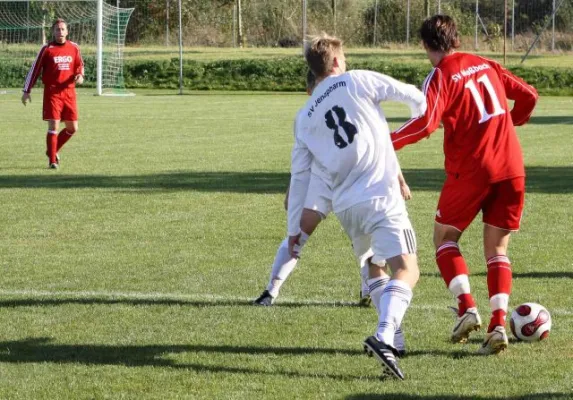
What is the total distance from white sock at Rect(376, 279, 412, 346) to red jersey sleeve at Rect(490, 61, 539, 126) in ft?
4.68

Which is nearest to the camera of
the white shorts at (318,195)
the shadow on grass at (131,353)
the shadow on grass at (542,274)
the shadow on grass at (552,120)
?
the shadow on grass at (131,353)

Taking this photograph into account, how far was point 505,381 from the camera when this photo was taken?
5.59 meters

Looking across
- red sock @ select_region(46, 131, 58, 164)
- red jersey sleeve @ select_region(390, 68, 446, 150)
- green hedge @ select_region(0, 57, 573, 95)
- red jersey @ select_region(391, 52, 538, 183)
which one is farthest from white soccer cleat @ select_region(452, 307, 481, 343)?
green hedge @ select_region(0, 57, 573, 95)

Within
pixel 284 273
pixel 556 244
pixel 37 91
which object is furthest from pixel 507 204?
pixel 37 91

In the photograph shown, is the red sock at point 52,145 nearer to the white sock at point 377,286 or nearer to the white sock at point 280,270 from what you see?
the white sock at point 280,270

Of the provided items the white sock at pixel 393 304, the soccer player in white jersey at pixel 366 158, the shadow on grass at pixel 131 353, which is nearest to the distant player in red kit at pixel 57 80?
the shadow on grass at pixel 131 353

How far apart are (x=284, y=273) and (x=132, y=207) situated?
519 cm

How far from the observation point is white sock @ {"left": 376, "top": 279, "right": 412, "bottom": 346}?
566 cm

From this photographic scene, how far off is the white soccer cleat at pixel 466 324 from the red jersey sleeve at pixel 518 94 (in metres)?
1.18

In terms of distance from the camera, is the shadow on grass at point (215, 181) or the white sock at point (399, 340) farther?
the shadow on grass at point (215, 181)

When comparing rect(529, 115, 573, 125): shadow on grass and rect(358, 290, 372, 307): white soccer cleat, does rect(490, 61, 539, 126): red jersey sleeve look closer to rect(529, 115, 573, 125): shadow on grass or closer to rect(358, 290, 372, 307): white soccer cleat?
rect(358, 290, 372, 307): white soccer cleat

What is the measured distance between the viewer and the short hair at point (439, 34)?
6137mm

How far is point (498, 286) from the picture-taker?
6.29 m

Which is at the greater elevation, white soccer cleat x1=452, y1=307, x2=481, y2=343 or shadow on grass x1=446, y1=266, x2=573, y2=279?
white soccer cleat x1=452, y1=307, x2=481, y2=343
